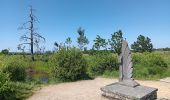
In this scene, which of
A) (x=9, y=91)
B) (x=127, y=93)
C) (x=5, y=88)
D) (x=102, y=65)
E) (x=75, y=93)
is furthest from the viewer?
(x=102, y=65)

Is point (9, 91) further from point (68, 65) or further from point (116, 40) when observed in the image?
point (116, 40)

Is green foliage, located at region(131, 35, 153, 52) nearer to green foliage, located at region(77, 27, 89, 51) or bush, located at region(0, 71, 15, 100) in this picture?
green foliage, located at region(77, 27, 89, 51)

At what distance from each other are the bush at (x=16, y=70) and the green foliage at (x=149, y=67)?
8105 millimetres

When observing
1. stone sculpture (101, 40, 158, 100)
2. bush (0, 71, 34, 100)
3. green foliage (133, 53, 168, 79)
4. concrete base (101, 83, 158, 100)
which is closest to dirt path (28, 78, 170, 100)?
bush (0, 71, 34, 100)

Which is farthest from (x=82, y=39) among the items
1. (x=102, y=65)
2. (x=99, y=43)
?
(x=102, y=65)

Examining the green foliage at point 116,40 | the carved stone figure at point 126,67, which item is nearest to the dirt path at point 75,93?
the carved stone figure at point 126,67

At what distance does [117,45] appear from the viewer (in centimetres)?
4547

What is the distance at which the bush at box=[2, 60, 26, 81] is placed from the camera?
52.0ft

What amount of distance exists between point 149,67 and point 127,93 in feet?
36.8

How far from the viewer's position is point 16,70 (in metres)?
16.2

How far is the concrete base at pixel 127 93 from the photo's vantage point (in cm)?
973

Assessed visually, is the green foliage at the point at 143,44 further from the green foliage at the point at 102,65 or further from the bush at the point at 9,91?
the bush at the point at 9,91

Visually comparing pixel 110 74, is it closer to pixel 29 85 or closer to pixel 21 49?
pixel 29 85

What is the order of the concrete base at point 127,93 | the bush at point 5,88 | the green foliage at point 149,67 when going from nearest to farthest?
the concrete base at point 127,93 < the bush at point 5,88 < the green foliage at point 149,67
